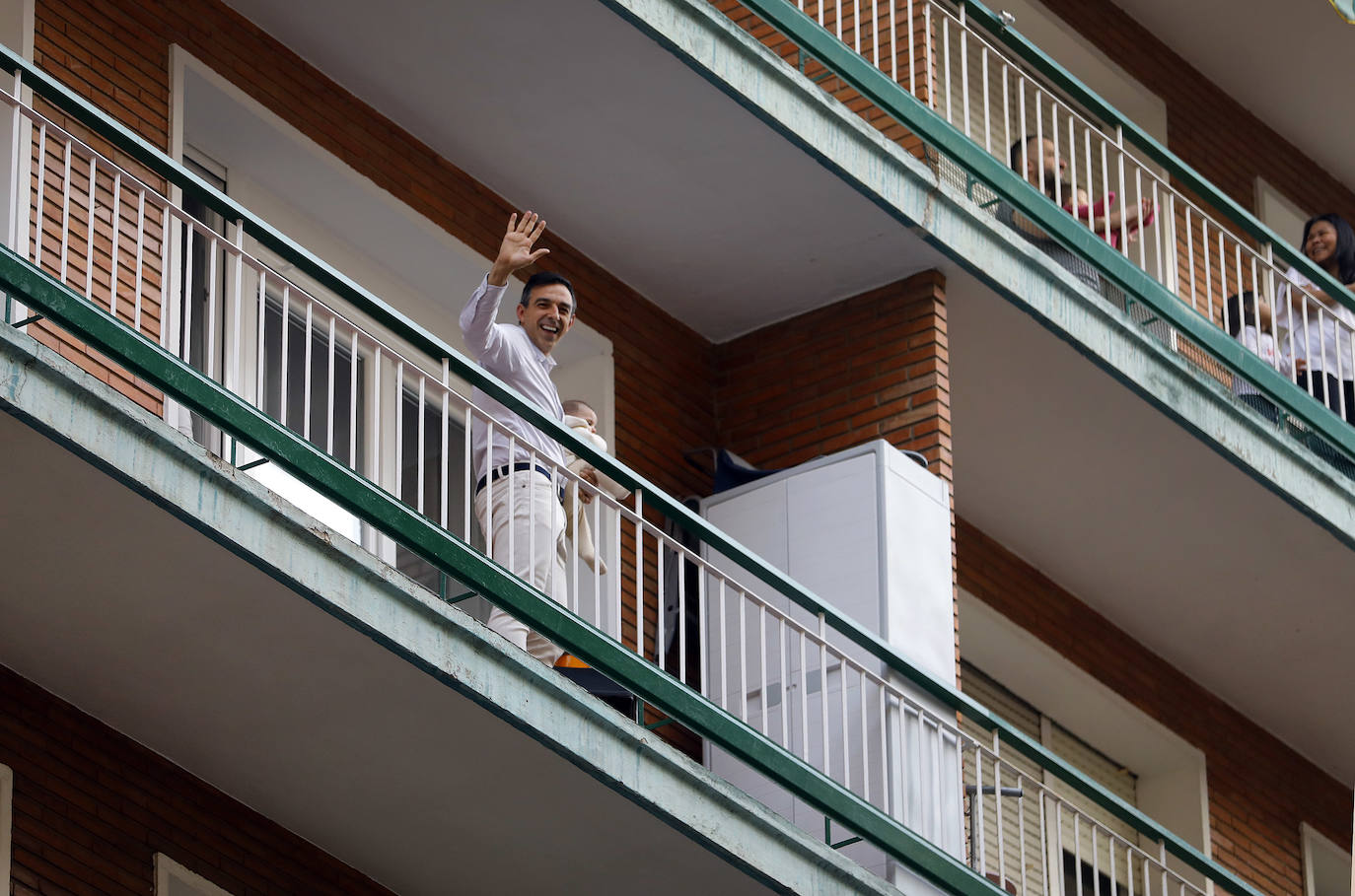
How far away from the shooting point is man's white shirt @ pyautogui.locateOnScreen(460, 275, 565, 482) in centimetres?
1249

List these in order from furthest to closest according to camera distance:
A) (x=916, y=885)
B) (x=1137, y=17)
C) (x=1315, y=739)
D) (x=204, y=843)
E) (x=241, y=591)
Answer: (x=1137, y=17), (x=1315, y=739), (x=916, y=885), (x=204, y=843), (x=241, y=591)

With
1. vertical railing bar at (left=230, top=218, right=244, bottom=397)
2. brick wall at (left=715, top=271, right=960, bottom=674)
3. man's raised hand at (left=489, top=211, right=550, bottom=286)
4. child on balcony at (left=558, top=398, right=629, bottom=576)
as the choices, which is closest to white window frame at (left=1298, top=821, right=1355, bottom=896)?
brick wall at (left=715, top=271, right=960, bottom=674)

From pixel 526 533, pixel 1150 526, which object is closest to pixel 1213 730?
pixel 1150 526

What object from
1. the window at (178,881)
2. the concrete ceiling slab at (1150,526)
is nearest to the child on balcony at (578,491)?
the window at (178,881)

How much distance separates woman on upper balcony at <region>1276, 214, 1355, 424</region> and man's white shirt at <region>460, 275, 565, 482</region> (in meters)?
5.29

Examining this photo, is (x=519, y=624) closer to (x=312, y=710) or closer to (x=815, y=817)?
(x=312, y=710)

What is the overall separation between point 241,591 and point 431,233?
3.86m

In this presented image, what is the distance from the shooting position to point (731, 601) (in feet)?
47.7

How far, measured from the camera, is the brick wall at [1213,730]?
675 inches

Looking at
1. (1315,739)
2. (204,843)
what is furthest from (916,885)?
(1315,739)

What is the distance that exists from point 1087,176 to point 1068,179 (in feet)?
5.72

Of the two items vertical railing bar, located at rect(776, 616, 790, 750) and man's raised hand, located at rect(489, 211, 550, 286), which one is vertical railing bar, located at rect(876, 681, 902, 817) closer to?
vertical railing bar, located at rect(776, 616, 790, 750)

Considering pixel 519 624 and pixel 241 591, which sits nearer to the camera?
pixel 241 591

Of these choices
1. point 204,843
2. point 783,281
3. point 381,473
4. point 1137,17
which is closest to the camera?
point 204,843
